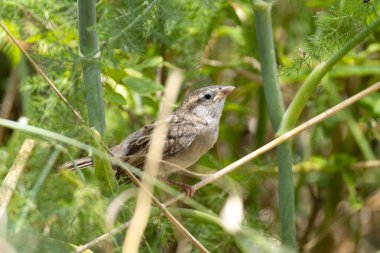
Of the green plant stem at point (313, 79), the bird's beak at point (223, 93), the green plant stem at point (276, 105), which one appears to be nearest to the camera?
the green plant stem at point (313, 79)

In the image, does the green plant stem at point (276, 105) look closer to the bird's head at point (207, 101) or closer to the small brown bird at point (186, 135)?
the small brown bird at point (186, 135)

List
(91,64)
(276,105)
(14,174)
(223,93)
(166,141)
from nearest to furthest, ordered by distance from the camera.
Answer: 1. (14,174)
2. (91,64)
3. (276,105)
4. (166,141)
5. (223,93)

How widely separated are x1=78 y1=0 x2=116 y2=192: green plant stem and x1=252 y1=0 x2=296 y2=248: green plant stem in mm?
692

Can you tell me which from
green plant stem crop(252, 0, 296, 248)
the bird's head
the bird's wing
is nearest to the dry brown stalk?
the bird's wing

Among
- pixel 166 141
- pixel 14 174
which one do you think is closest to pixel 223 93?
pixel 166 141

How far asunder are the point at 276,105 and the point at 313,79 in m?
0.20

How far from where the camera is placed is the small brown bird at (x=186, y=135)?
3.54m

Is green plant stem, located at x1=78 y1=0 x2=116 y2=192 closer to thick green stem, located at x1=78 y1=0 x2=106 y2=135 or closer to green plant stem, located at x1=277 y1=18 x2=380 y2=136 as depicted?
thick green stem, located at x1=78 y1=0 x2=106 y2=135

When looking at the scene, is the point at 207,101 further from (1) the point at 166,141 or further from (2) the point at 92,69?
(2) the point at 92,69

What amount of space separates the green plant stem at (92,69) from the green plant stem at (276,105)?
69 centimetres

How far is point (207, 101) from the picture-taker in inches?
153

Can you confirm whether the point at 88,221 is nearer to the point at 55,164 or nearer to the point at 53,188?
the point at 53,188

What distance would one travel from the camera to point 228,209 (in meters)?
2.43

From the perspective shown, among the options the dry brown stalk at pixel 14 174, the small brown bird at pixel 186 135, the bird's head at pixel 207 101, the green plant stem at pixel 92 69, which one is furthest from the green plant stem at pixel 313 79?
the dry brown stalk at pixel 14 174
